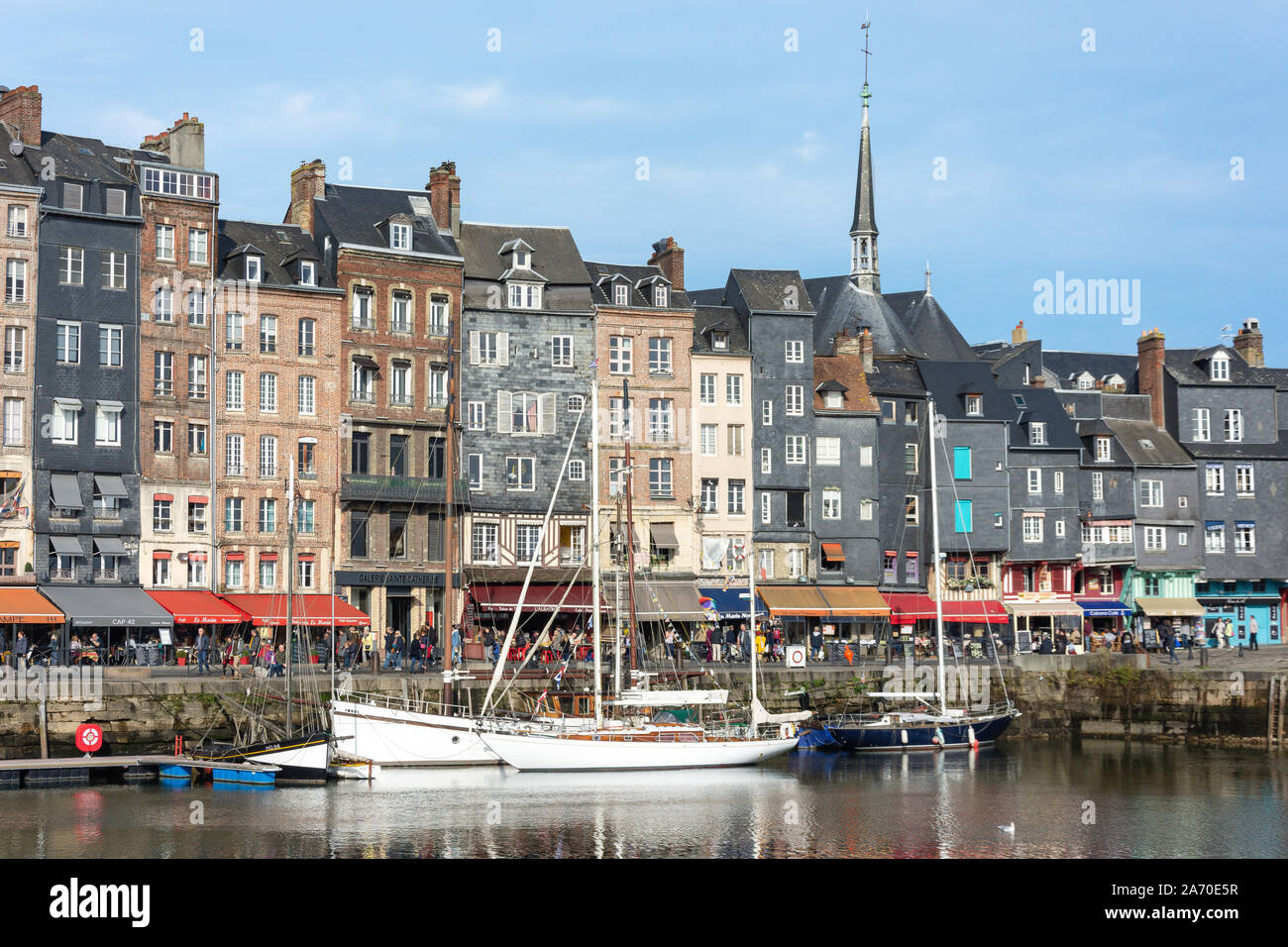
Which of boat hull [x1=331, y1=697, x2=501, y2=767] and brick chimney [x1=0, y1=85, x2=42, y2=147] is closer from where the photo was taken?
boat hull [x1=331, y1=697, x2=501, y2=767]

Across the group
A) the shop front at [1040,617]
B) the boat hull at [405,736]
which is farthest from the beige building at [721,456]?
the boat hull at [405,736]

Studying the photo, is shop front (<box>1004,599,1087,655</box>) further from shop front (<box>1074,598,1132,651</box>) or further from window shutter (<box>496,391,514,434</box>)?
window shutter (<box>496,391,514,434</box>)

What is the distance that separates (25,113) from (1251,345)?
57230mm

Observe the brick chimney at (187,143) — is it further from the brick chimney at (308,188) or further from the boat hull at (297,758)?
the boat hull at (297,758)

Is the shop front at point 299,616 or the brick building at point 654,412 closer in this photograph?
the shop front at point 299,616

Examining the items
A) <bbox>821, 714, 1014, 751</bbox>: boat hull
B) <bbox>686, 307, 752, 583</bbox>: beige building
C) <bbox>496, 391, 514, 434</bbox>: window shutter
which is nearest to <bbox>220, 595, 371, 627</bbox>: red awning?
<bbox>496, 391, 514, 434</bbox>: window shutter

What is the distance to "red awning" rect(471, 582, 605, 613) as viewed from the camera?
187ft

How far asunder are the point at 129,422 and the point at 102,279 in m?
5.07

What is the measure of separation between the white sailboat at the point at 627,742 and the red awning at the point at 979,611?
20819 millimetres

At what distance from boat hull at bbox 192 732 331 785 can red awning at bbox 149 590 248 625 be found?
11907 mm

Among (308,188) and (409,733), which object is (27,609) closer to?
(409,733)

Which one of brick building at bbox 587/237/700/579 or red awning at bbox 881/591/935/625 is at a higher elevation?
brick building at bbox 587/237/700/579

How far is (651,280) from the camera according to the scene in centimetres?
6303

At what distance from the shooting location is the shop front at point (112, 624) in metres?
48.2
